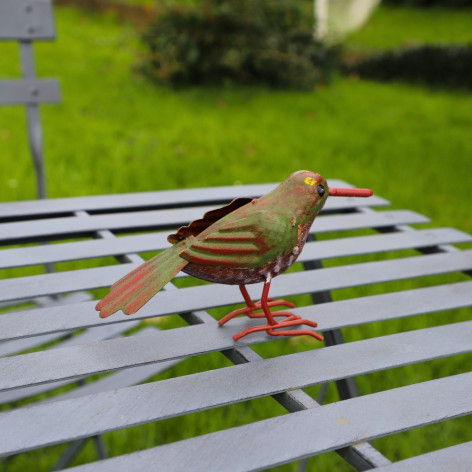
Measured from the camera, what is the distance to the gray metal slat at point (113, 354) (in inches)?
37.7

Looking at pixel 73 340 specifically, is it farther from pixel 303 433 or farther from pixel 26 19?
pixel 26 19

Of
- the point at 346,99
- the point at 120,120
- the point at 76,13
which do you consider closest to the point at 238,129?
the point at 120,120

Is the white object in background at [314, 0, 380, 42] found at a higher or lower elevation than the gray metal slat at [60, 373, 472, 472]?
higher

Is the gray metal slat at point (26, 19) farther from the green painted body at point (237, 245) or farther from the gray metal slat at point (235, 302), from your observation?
the green painted body at point (237, 245)

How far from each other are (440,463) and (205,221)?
54cm

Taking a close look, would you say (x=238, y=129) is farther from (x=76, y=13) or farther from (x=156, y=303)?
(x=76, y=13)

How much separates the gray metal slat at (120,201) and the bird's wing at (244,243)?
0.82 metres

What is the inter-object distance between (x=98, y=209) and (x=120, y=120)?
3.21 metres

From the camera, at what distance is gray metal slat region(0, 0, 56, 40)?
7.61 feet

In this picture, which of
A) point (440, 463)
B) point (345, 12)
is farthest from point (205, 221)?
point (345, 12)

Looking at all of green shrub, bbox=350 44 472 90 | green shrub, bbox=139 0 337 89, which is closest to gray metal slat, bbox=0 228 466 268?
green shrub, bbox=139 0 337 89

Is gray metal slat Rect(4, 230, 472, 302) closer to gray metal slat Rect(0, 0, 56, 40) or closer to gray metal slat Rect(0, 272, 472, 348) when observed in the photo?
gray metal slat Rect(0, 272, 472, 348)

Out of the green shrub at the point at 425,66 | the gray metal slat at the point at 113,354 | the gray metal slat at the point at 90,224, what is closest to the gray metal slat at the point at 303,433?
the gray metal slat at the point at 113,354

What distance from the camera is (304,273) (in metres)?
1.41
